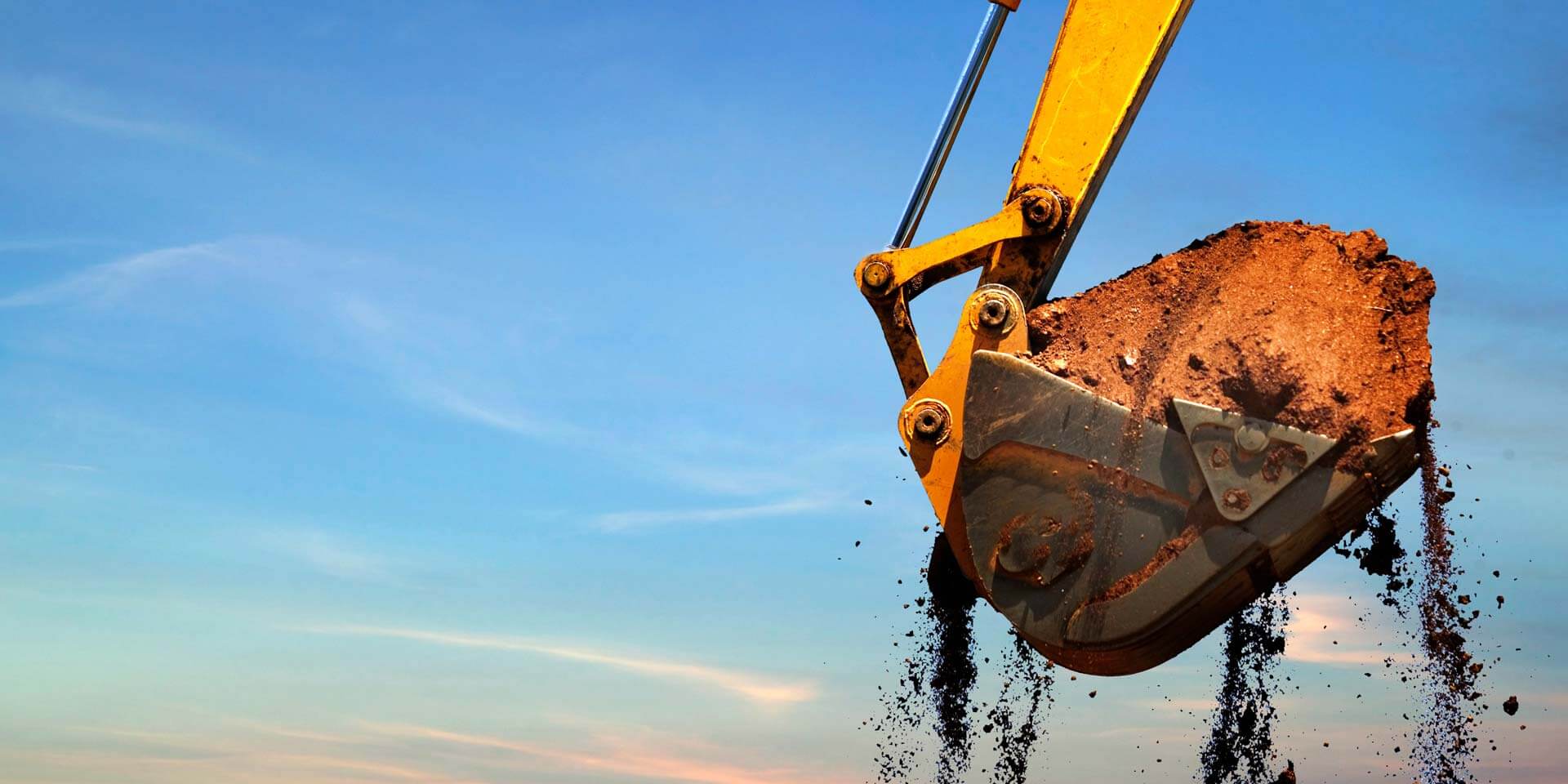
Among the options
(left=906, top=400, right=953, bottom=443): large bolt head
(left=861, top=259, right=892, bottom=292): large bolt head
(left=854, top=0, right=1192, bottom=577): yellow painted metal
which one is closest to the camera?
(left=906, top=400, right=953, bottom=443): large bolt head

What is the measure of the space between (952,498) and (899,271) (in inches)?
54.5

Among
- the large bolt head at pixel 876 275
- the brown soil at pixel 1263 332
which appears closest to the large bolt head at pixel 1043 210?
the brown soil at pixel 1263 332

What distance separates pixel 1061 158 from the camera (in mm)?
9562

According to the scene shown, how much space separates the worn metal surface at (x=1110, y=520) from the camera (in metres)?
8.45

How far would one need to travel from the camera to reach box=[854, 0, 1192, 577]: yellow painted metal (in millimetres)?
9516

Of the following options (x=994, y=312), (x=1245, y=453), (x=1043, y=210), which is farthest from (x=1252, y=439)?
(x=1043, y=210)

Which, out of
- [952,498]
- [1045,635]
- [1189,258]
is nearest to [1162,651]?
[1045,635]

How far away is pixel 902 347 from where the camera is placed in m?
9.70

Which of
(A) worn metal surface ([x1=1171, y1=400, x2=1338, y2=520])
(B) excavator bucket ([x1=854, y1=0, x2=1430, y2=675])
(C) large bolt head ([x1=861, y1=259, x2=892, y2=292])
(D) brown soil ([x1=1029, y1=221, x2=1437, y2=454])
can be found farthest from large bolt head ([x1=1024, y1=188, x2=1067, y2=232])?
(A) worn metal surface ([x1=1171, y1=400, x2=1338, y2=520])

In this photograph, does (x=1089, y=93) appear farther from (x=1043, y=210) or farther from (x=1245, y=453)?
(x=1245, y=453)

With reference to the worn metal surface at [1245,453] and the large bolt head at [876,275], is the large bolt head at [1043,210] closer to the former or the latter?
the large bolt head at [876,275]

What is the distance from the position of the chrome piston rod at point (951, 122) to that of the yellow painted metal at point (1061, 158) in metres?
0.27

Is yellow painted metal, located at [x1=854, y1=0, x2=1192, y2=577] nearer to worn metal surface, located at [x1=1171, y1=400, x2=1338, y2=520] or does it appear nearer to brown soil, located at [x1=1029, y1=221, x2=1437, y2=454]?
brown soil, located at [x1=1029, y1=221, x2=1437, y2=454]

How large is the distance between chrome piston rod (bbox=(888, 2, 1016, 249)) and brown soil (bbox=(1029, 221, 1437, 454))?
38.3 inches
